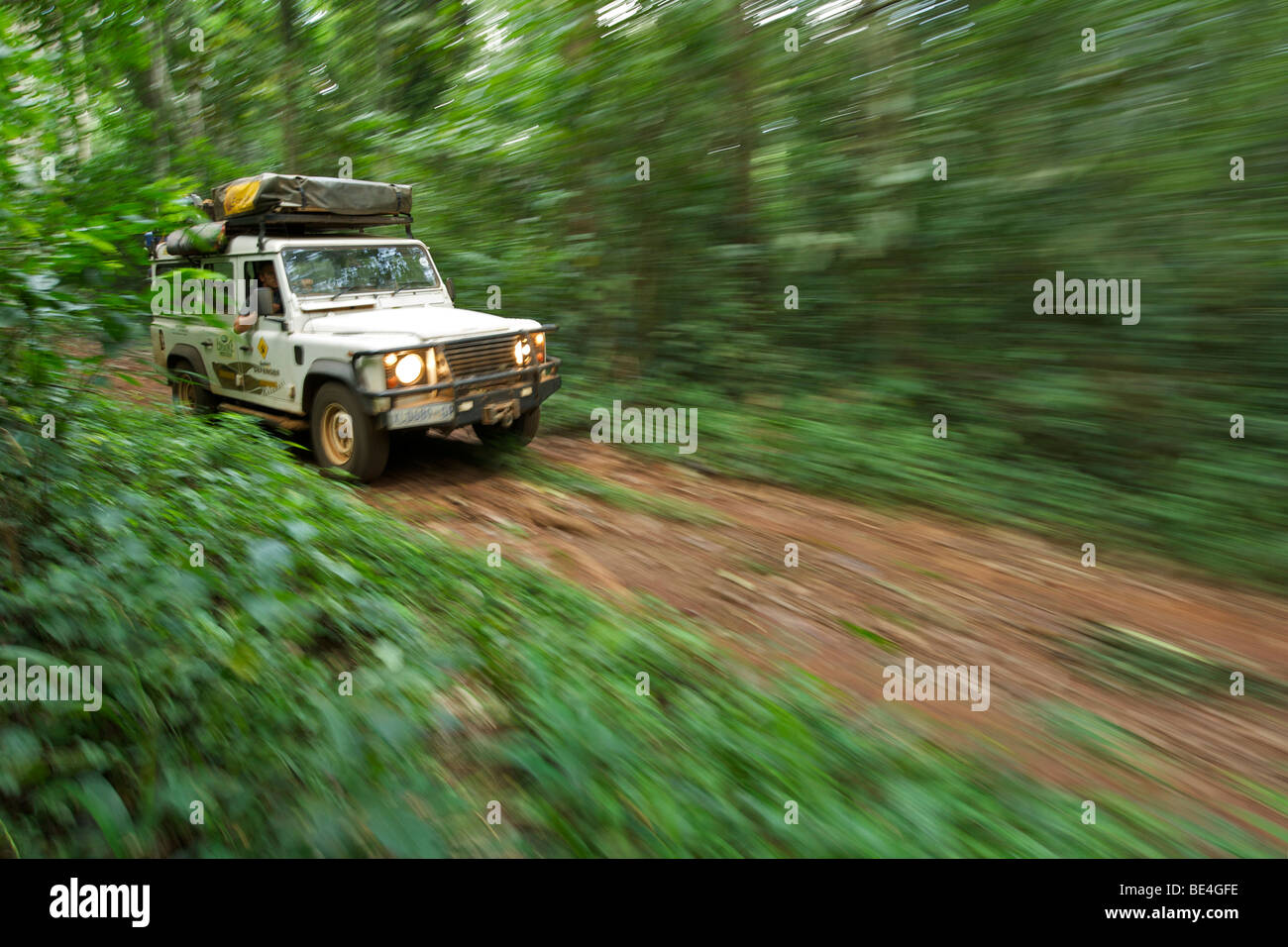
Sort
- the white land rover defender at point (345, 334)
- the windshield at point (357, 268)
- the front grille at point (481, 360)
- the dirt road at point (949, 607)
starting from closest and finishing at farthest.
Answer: the dirt road at point (949, 607)
the white land rover defender at point (345, 334)
the front grille at point (481, 360)
the windshield at point (357, 268)

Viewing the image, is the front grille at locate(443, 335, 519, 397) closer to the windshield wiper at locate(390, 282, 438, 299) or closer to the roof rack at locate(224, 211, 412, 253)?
the windshield wiper at locate(390, 282, 438, 299)

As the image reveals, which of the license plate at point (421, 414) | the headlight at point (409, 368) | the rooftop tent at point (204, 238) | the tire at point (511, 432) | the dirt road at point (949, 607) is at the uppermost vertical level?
the rooftop tent at point (204, 238)

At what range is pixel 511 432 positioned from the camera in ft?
25.1

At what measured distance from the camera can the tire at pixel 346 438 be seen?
6.11 meters

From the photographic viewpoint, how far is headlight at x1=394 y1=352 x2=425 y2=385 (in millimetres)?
5977

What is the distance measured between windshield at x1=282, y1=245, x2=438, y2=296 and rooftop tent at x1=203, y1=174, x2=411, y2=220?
15.4 inches

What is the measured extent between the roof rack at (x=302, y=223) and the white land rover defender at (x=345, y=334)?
2 cm

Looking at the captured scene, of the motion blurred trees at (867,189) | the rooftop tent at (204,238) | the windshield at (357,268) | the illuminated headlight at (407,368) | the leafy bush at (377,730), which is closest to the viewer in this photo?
the leafy bush at (377,730)

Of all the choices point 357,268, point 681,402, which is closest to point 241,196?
point 357,268

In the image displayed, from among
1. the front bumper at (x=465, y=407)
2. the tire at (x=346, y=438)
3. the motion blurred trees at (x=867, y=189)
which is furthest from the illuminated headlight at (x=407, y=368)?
the motion blurred trees at (x=867, y=189)

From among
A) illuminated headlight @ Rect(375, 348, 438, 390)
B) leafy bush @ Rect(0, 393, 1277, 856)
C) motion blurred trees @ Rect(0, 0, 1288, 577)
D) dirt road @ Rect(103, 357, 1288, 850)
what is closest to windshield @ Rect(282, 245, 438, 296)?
motion blurred trees @ Rect(0, 0, 1288, 577)

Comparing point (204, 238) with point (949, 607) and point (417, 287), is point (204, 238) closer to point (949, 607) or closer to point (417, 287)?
point (417, 287)

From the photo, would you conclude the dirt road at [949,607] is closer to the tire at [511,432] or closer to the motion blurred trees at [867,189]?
the tire at [511,432]
